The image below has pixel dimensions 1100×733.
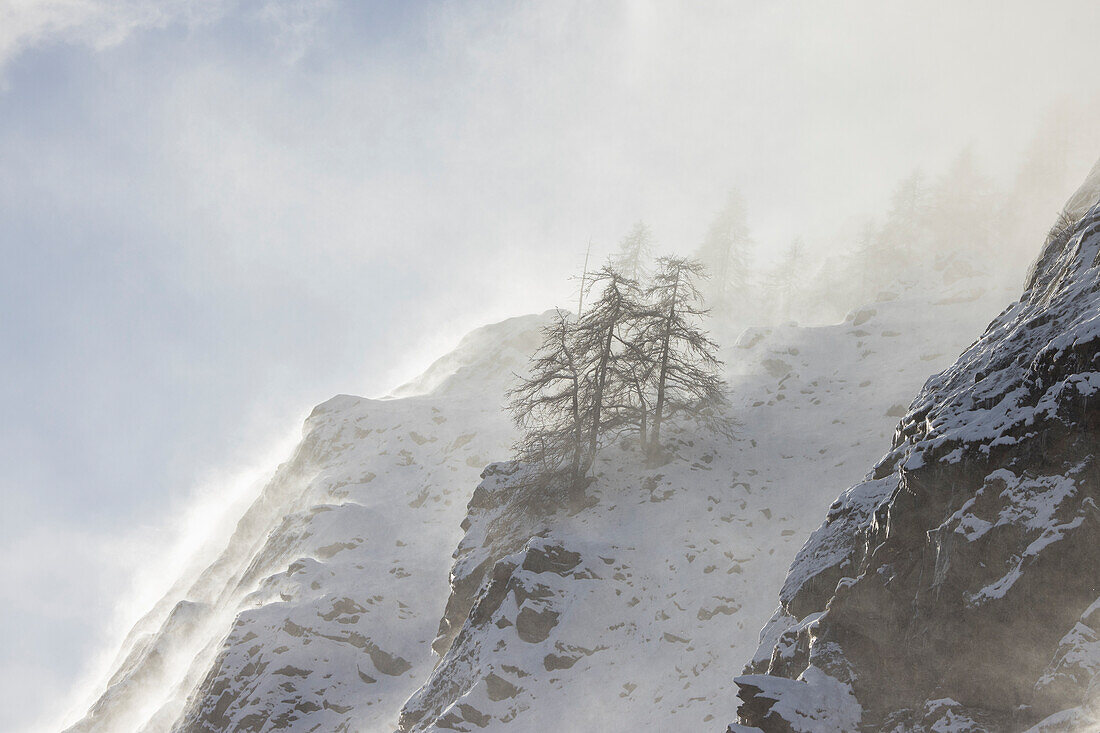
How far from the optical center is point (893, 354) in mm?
32750

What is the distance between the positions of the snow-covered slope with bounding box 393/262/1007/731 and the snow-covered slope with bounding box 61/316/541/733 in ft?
13.5

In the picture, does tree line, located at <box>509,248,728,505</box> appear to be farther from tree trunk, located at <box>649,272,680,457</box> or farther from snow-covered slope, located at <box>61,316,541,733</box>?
snow-covered slope, located at <box>61,316,541,733</box>

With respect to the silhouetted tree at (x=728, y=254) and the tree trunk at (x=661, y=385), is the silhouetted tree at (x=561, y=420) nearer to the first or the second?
the tree trunk at (x=661, y=385)

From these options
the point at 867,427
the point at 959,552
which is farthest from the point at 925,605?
the point at 867,427

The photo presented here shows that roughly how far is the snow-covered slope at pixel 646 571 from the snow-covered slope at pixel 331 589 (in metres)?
4.11

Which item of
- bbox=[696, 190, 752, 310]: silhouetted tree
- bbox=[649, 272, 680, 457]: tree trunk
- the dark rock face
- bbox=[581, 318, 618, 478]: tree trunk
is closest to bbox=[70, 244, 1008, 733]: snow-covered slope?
bbox=[581, 318, 618, 478]: tree trunk

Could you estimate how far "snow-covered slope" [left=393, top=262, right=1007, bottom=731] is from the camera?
1819cm

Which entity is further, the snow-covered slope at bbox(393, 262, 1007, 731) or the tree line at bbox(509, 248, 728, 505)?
the tree line at bbox(509, 248, 728, 505)

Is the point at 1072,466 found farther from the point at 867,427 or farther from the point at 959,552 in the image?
the point at 867,427

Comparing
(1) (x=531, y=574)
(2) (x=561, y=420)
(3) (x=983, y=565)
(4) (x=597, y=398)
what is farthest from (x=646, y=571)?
(3) (x=983, y=565)

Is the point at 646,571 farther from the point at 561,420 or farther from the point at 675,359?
the point at 675,359

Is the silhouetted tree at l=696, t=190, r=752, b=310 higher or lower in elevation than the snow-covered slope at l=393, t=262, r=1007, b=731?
higher

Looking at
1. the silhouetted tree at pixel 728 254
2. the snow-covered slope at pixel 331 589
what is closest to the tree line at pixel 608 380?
the snow-covered slope at pixel 331 589

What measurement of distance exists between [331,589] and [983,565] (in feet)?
82.5
